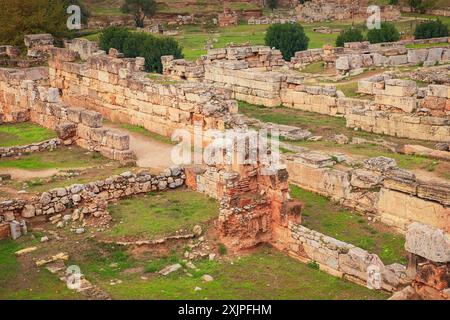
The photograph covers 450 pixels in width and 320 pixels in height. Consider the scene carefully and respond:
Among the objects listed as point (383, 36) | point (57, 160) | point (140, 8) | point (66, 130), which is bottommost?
point (57, 160)

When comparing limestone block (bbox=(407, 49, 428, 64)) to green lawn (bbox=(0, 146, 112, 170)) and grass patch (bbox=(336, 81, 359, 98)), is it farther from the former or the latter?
A: green lawn (bbox=(0, 146, 112, 170))

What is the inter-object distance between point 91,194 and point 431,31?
33960 millimetres

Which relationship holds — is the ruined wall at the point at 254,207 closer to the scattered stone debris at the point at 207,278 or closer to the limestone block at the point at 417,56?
the scattered stone debris at the point at 207,278

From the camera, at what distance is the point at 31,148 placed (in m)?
22.7

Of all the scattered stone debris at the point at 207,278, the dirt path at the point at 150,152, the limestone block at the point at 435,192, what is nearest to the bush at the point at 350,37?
the dirt path at the point at 150,152

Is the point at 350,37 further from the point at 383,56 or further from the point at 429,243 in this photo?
the point at 429,243

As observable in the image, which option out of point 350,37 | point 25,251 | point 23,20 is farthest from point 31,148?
point 350,37

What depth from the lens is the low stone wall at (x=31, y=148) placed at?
72.7ft

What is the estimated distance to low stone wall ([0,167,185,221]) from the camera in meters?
16.8

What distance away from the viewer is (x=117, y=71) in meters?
27.2

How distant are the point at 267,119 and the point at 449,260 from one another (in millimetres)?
17804

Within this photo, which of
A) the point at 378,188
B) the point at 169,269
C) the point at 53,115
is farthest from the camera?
the point at 53,115

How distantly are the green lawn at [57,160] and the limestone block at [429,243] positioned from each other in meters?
10.7

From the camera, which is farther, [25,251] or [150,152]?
[150,152]
